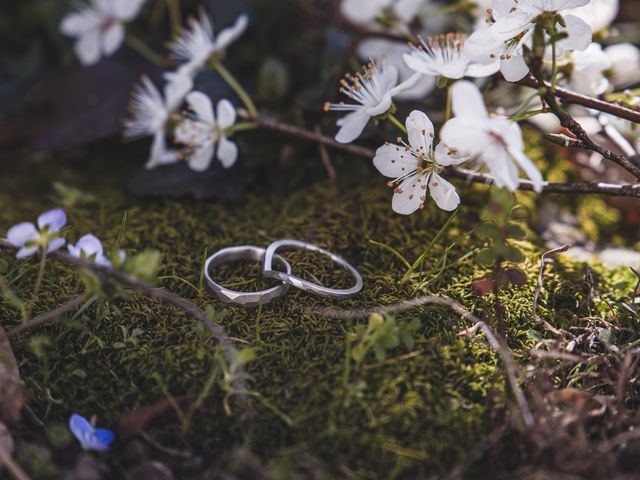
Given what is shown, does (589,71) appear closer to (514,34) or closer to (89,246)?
(514,34)

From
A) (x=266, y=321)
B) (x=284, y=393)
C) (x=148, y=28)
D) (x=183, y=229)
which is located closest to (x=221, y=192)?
(x=183, y=229)

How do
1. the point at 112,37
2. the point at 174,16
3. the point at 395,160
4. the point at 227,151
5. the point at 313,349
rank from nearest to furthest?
1. the point at 313,349
2. the point at 395,160
3. the point at 227,151
4. the point at 112,37
5. the point at 174,16

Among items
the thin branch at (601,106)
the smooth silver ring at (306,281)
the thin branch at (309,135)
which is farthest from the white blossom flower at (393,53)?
the smooth silver ring at (306,281)

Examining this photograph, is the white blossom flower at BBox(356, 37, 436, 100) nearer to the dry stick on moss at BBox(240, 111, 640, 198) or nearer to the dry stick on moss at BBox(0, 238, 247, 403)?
the dry stick on moss at BBox(240, 111, 640, 198)

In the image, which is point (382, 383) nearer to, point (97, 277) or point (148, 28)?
point (97, 277)

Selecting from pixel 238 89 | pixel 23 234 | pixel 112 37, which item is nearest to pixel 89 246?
pixel 23 234

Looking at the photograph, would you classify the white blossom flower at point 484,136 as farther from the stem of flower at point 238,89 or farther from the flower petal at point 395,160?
the stem of flower at point 238,89
